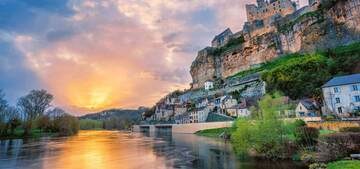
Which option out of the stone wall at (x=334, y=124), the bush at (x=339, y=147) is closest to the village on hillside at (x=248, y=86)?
the stone wall at (x=334, y=124)

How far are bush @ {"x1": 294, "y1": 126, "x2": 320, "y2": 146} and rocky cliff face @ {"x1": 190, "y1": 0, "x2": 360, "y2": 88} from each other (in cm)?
5291

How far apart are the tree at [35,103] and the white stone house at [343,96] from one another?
7644cm

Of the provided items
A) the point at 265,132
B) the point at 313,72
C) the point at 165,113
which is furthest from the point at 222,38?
the point at 265,132

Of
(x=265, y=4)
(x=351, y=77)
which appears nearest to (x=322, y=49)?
(x=351, y=77)

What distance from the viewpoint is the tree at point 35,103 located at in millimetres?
70438

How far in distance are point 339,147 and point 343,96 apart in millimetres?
25056

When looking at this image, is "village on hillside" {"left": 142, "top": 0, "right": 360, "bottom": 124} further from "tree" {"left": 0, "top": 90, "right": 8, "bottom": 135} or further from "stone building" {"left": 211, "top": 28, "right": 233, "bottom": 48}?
"tree" {"left": 0, "top": 90, "right": 8, "bottom": 135}

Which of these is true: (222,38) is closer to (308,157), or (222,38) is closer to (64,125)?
(64,125)

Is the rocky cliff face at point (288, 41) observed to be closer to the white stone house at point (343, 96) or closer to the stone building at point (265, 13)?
the stone building at point (265, 13)

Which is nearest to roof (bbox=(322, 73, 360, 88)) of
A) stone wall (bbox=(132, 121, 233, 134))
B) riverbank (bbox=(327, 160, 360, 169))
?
stone wall (bbox=(132, 121, 233, 134))

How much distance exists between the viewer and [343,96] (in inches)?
1481

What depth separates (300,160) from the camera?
63.6 feet

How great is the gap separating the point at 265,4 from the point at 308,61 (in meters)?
61.8

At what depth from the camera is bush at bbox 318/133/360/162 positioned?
1735 cm
